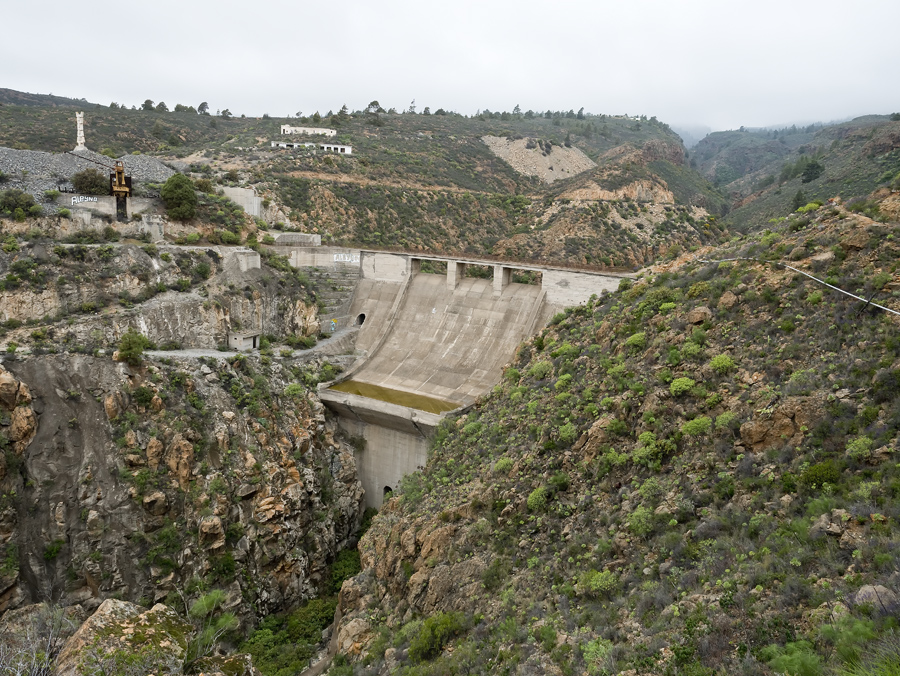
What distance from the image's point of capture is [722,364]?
50.9 feet

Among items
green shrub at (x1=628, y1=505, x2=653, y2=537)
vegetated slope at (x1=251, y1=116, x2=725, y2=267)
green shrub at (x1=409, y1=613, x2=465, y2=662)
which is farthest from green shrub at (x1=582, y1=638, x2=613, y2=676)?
vegetated slope at (x1=251, y1=116, x2=725, y2=267)

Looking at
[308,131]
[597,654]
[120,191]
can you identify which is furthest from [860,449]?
[308,131]

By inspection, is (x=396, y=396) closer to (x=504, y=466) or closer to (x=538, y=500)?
(x=504, y=466)

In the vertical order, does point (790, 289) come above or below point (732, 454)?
above

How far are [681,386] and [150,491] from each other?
2137 centimetres

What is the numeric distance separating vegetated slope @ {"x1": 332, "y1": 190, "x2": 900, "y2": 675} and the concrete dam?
732cm

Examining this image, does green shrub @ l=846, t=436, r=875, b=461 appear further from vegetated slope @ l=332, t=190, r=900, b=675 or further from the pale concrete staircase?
the pale concrete staircase

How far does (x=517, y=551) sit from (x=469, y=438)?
8.10 meters

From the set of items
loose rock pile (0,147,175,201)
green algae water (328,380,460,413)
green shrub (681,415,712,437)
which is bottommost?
green algae water (328,380,460,413)

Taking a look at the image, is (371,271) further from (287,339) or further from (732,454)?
(732,454)

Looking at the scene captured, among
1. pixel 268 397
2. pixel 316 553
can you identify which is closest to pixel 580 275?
pixel 268 397

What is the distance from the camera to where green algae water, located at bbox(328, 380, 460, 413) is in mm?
29516

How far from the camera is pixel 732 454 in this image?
13.0m

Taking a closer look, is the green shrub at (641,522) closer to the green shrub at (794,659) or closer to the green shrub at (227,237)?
the green shrub at (794,659)
